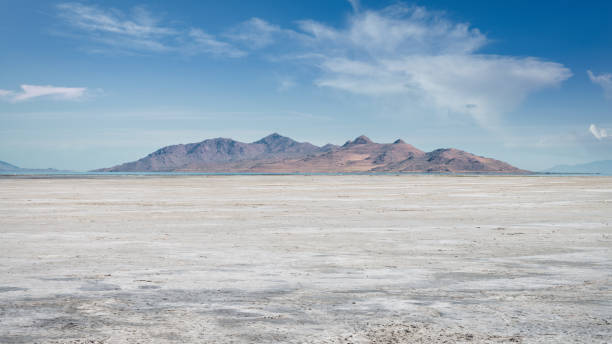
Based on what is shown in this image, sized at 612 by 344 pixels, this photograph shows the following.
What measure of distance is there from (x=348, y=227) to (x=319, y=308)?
10.7 m

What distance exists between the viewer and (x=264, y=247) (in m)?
13.1

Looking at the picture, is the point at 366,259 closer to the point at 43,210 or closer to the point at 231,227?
the point at 231,227

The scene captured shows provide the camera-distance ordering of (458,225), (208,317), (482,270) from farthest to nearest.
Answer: (458,225) → (482,270) → (208,317)

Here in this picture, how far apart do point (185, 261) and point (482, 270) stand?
6424mm

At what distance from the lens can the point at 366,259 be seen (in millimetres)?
11250

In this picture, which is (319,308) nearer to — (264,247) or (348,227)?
(264,247)

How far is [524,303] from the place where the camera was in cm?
722

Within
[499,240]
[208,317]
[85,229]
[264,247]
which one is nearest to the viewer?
[208,317]

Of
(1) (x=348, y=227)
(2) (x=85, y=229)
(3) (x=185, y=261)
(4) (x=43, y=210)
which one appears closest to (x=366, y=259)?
(3) (x=185, y=261)

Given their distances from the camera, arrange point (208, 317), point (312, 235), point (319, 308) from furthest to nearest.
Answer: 1. point (312, 235)
2. point (319, 308)
3. point (208, 317)

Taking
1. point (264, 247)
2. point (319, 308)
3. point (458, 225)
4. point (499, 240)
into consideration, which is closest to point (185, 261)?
point (264, 247)

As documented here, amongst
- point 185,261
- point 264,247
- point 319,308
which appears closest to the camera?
point 319,308

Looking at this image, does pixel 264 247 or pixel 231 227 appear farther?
pixel 231 227

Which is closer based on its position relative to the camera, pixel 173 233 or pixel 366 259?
pixel 366 259
